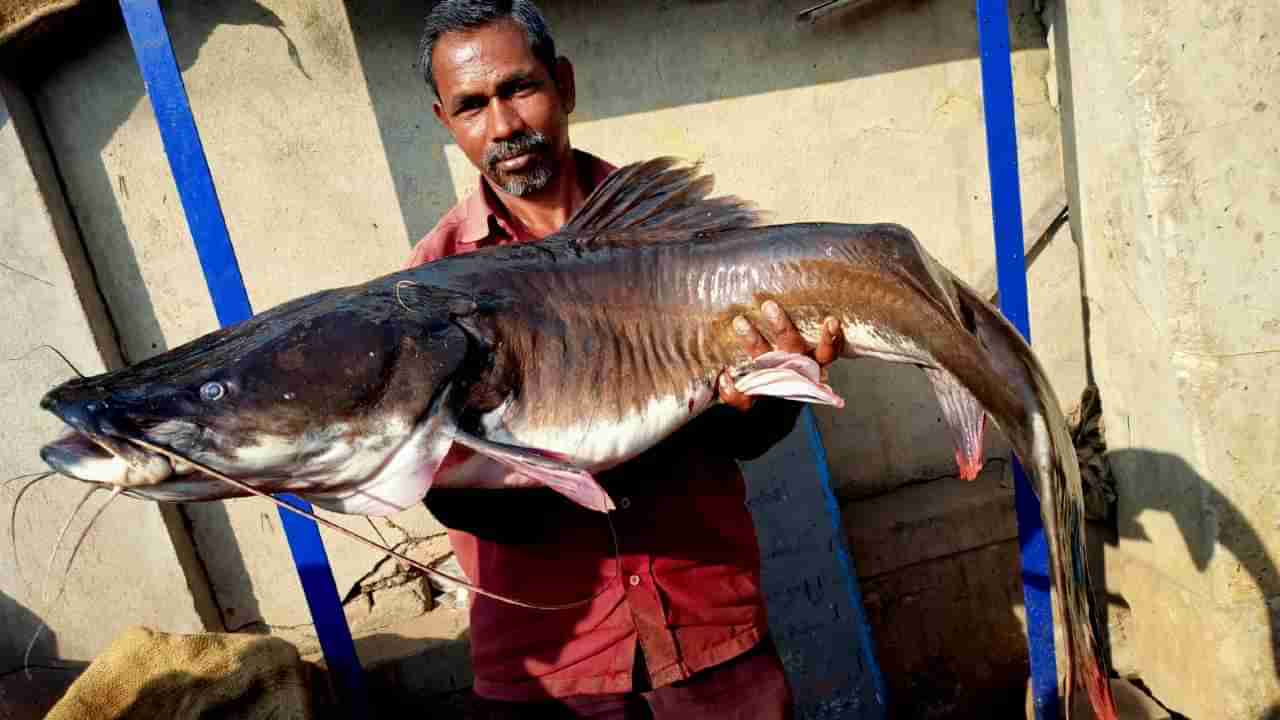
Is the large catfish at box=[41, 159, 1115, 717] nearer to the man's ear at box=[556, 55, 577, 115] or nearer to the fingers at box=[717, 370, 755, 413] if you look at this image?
the fingers at box=[717, 370, 755, 413]

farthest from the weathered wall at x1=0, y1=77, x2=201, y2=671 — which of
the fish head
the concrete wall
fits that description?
the fish head

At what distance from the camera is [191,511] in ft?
11.0

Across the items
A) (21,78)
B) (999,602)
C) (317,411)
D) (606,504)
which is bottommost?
(999,602)

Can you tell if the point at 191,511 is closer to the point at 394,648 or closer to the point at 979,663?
the point at 394,648

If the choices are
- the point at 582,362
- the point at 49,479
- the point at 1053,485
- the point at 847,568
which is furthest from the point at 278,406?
the point at 49,479

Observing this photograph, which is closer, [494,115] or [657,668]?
[657,668]

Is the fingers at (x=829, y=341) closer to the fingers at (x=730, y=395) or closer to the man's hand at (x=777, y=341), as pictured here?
the man's hand at (x=777, y=341)

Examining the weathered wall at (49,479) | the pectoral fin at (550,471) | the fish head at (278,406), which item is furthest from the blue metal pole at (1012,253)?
the weathered wall at (49,479)

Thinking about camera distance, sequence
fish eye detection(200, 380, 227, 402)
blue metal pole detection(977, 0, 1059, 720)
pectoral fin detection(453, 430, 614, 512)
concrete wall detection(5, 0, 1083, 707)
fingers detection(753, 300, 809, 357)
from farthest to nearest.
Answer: concrete wall detection(5, 0, 1083, 707) → blue metal pole detection(977, 0, 1059, 720) → fingers detection(753, 300, 809, 357) → pectoral fin detection(453, 430, 614, 512) → fish eye detection(200, 380, 227, 402)

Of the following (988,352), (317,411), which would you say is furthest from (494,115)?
(988,352)

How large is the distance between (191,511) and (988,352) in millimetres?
3246

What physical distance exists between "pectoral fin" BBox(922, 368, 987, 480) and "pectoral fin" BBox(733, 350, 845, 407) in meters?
0.33

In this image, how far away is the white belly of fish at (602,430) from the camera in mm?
1550

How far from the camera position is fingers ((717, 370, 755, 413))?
1.73 meters
